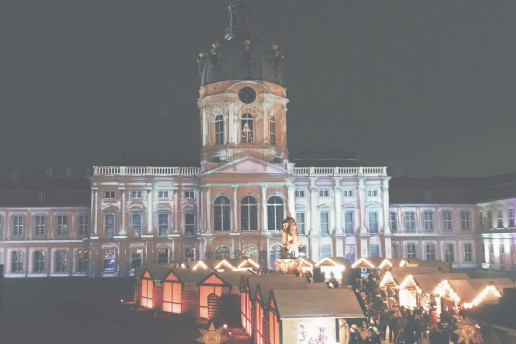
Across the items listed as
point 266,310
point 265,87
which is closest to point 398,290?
point 266,310

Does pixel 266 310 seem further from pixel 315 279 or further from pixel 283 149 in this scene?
pixel 283 149

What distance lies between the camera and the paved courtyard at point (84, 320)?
22844mm

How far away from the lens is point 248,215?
172 ft

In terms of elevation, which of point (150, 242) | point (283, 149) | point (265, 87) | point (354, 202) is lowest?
point (150, 242)

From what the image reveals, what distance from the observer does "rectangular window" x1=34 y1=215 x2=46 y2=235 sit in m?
54.8

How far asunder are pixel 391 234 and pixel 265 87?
1955 centimetres

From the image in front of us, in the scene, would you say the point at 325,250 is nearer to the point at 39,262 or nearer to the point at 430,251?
the point at 430,251

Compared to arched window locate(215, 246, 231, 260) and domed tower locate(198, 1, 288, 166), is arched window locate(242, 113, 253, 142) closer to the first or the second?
domed tower locate(198, 1, 288, 166)

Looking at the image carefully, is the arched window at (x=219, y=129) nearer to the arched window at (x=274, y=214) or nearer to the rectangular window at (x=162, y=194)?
the rectangular window at (x=162, y=194)

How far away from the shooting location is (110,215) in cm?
5244

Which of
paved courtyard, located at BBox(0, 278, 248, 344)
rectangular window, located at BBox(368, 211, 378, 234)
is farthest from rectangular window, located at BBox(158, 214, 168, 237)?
rectangular window, located at BBox(368, 211, 378, 234)

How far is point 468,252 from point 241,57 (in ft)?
103

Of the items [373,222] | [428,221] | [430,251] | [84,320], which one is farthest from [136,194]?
[430,251]

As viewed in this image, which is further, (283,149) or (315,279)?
(283,149)
